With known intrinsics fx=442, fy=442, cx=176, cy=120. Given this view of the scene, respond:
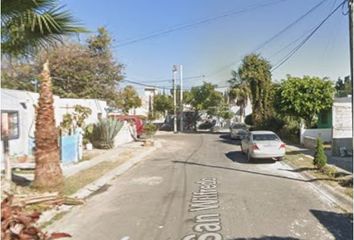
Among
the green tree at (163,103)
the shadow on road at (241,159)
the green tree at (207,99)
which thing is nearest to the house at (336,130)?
the shadow on road at (241,159)

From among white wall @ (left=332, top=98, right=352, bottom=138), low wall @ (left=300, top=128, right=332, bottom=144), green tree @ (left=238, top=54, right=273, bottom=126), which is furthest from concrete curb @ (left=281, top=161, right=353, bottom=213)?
green tree @ (left=238, top=54, right=273, bottom=126)

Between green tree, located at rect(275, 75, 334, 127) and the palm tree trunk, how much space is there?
65.9 ft

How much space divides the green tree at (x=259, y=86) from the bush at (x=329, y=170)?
22371 millimetres

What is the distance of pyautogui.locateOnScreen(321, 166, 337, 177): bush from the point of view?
15.4 meters

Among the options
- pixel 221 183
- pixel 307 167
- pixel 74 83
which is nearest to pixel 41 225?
pixel 221 183

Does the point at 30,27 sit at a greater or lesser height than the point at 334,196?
greater

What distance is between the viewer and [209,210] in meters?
10.1

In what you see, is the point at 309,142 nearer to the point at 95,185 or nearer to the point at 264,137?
the point at 264,137

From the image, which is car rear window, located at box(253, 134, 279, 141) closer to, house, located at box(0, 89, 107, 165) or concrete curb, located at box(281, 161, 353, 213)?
concrete curb, located at box(281, 161, 353, 213)

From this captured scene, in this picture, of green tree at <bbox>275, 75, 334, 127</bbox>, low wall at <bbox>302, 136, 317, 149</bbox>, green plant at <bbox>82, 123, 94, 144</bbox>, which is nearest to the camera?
low wall at <bbox>302, 136, 317, 149</bbox>

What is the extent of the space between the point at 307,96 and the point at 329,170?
13.8 metres

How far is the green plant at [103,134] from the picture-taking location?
2812cm

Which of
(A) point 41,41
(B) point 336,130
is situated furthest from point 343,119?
(A) point 41,41

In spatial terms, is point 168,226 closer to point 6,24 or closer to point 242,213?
point 242,213
